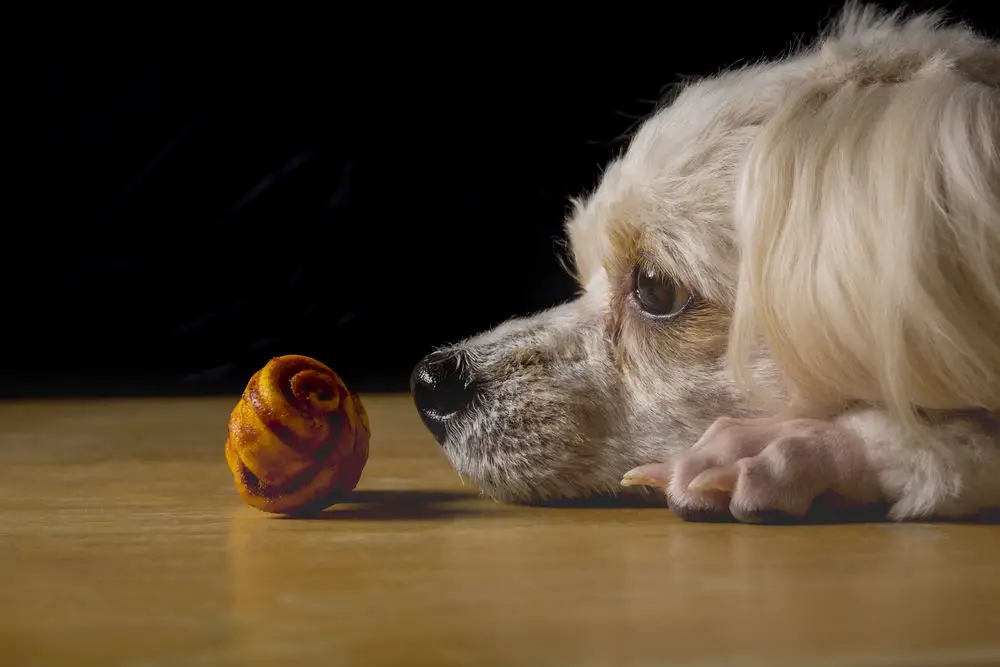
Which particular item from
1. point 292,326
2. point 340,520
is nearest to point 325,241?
point 292,326

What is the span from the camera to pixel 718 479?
1.52m

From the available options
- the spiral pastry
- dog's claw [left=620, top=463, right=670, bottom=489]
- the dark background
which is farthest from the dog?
the dark background

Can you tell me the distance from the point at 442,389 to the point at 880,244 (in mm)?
606

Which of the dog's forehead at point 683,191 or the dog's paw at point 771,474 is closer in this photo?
the dog's paw at point 771,474

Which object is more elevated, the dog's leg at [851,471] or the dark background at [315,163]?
the dog's leg at [851,471]

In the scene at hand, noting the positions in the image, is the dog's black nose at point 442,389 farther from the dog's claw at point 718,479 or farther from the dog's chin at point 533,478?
the dog's claw at point 718,479

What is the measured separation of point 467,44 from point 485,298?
0.63 metres

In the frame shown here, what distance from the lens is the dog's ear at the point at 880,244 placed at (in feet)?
4.85

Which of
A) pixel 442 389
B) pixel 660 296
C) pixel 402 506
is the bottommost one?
pixel 402 506

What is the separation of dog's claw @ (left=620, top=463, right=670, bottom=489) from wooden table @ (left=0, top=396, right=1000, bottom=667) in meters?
0.04

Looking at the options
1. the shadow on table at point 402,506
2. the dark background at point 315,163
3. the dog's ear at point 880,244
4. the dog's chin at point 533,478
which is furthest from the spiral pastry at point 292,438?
the dark background at point 315,163

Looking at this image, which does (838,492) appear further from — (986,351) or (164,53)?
(164,53)

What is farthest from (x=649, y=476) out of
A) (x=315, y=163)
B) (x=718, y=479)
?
(x=315, y=163)

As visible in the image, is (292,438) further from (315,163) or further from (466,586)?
(315,163)
